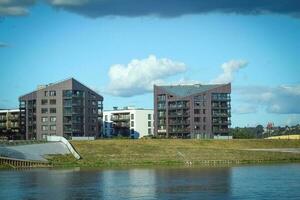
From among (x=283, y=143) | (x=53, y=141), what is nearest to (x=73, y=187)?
(x=53, y=141)

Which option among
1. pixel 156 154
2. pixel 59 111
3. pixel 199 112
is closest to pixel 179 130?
pixel 199 112

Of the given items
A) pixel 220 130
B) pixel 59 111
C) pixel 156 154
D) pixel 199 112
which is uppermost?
pixel 59 111

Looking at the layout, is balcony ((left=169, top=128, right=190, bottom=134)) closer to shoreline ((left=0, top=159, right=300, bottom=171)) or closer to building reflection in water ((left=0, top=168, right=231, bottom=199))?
shoreline ((left=0, top=159, right=300, bottom=171))

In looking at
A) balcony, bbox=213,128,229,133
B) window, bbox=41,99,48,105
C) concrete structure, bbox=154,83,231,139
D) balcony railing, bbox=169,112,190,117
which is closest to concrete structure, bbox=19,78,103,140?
window, bbox=41,99,48,105

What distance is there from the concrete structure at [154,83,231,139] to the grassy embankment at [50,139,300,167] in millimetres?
51324

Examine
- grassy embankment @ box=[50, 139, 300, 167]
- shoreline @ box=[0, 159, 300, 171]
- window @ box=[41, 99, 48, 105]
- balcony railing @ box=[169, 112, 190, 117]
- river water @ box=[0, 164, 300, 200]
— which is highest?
window @ box=[41, 99, 48, 105]

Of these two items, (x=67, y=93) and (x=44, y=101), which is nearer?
(x=67, y=93)

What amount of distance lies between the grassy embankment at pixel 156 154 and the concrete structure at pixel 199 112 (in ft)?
Result: 168

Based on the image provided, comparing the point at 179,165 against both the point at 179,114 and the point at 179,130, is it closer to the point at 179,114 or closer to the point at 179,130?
the point at 179,130

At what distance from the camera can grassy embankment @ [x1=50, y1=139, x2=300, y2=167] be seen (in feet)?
343

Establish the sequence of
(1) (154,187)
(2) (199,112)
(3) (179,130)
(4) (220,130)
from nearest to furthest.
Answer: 1. (1) (154,187)
2. (4) (220,130)
3. (2) (199,112)
4. (3) (179,130)

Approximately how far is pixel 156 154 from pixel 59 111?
64.7m

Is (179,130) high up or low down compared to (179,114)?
A: down

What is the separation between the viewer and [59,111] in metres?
171
